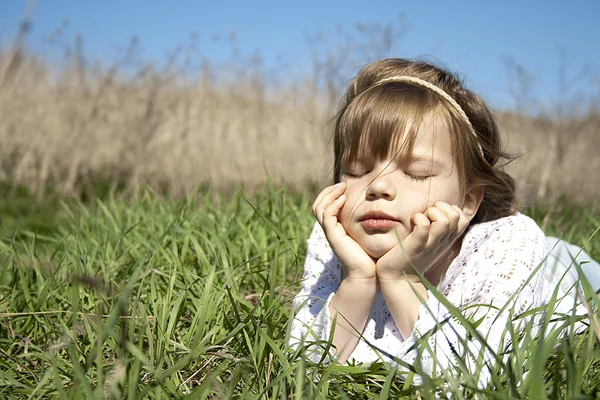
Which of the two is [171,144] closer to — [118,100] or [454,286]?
[118,100]

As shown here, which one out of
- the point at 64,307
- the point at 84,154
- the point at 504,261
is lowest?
the point at 84,154

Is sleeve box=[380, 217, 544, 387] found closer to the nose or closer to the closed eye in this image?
the nose

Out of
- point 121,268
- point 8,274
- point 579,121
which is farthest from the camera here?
point 579,121

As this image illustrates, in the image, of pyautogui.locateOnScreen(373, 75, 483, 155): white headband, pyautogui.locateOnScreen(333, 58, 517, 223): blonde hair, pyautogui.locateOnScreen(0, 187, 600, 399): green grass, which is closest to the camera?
pyautogui.locateOnScreen(0, 187, 600, 399): green grass

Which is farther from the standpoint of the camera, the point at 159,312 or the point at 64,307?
the point at 64,307

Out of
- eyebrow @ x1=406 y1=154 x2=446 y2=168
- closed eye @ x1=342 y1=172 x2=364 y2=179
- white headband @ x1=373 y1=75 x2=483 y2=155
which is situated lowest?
closed eye @ x1=342 y1=172 x2=364 y2=179

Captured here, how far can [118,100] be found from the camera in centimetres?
629

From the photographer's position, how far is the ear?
197 cm

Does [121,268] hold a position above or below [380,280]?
below

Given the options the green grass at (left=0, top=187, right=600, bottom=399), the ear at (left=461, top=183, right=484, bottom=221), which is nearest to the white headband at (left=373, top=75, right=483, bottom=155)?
the ear at (left=461, top=183, right=484, bottom=221)

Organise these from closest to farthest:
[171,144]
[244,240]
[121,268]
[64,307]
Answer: [64,307]
[121,268]
[244,240]
[171,144]

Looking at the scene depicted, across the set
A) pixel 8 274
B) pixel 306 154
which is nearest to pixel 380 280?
pixel 8 274

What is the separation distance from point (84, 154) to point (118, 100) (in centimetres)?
69

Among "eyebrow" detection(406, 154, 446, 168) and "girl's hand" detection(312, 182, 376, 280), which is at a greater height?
"eyebrow" detection(406, 154, 446, 168)
